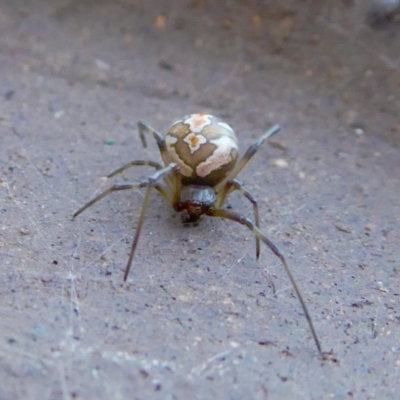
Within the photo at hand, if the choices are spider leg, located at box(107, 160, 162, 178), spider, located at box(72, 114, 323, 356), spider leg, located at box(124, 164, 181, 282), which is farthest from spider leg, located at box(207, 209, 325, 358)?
spider leg, located at box(107, 160, 162, 178)

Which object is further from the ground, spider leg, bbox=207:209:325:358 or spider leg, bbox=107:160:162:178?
spider leg, bbox=207:209:325:358

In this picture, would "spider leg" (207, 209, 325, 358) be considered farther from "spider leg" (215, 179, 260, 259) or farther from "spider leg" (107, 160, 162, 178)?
"spider leg" (107, 160, 162, 178)

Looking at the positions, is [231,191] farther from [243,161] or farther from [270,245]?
[270,245]

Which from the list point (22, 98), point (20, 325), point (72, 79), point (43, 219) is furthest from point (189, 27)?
point (20, 325)

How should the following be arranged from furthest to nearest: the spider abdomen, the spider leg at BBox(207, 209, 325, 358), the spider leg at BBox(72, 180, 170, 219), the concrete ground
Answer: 1. the spider abdomen
2. the spider leg at BBox(72, 180, 170, 219)
3. the spider leg at BBox(207, 209, 325, 358)
4. the concrete ground

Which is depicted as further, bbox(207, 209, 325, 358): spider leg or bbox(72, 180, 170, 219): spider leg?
bbox(72, 180, 170, 219): spider leg

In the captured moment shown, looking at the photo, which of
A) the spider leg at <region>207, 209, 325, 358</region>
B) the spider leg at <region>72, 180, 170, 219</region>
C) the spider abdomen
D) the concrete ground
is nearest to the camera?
the concrete ground

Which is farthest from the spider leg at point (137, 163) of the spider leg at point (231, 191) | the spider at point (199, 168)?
the spider leg at point (231, 191)

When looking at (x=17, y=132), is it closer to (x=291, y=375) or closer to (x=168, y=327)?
(x=168, y=327)
